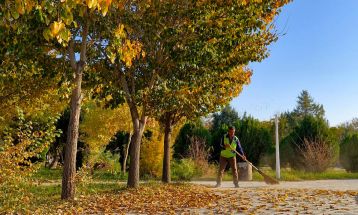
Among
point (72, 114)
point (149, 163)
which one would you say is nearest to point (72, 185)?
point (72, 114)

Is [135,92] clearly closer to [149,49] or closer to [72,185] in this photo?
[149,49]

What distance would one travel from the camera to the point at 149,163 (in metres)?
20.9

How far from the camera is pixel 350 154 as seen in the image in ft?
81.5

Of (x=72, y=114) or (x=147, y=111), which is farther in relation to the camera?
(x=147, y=111)

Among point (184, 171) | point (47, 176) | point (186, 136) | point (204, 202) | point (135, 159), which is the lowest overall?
point (204, 202)

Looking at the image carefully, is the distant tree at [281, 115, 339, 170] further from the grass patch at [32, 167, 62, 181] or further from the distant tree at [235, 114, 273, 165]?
the grass patch at [32, 167, 62, 181]

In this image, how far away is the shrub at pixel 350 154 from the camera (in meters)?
24.5

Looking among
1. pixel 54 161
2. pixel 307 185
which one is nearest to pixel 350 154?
pixel 307 185

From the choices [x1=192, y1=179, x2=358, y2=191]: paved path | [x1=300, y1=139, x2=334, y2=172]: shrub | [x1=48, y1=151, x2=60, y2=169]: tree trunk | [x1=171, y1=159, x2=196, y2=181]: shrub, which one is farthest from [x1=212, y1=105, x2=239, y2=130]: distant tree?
[x1=192, y1=179, x2=358, y2=191]: paved path

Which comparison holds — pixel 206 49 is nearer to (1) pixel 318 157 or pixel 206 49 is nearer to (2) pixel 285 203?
(2) pixel 285 203

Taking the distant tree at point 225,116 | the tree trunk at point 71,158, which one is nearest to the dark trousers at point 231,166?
the tree trunk at point 71,158

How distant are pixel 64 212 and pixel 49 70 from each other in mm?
4209

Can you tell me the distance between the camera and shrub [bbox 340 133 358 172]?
2452 cm

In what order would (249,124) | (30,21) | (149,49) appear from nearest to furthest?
(30,21) < (149,49) < (249,124)
